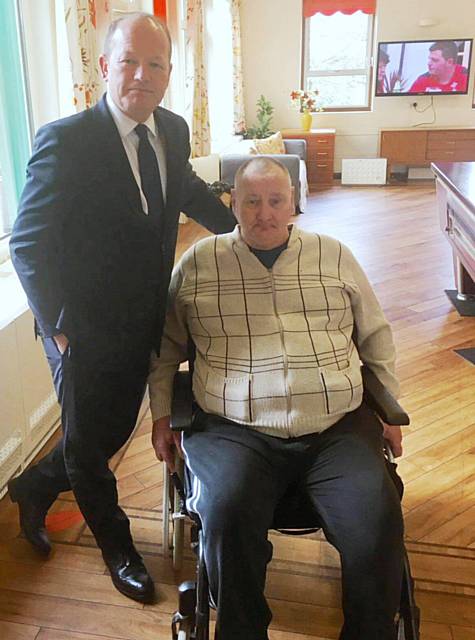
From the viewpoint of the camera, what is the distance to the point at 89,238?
1.41m

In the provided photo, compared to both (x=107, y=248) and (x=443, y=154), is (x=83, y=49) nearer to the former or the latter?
(x=107, y=248)

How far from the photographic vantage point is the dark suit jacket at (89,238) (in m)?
1.36

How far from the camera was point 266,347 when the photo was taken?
1.51m

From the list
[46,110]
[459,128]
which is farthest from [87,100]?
[459,128]

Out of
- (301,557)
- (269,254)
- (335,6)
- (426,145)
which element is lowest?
(301,557)

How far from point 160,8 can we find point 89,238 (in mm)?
4199

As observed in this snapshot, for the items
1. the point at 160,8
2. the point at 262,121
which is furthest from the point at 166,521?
the point at 262,121

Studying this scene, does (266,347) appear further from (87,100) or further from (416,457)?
(87,100)

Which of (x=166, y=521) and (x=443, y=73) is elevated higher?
(x=443, y=73)

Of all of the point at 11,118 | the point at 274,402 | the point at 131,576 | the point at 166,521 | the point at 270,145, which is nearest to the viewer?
the point at 274,402

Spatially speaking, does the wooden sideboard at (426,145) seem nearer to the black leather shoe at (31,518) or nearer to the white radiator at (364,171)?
the white radiator at (364,171)

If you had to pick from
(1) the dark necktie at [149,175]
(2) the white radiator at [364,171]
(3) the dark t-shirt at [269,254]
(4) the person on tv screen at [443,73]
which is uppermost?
(4) the person on tv screen at [443,73]

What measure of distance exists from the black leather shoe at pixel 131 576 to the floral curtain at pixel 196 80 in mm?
Answer: 4904

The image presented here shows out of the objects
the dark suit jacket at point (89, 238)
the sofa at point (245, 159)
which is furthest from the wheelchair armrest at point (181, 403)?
the sofa at point (245, 159)
